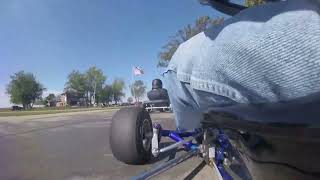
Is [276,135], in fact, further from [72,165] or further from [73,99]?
[73,99]

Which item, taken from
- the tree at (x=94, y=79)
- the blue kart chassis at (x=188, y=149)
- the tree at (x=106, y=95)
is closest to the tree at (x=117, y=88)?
the tree at (x=106, y=95)

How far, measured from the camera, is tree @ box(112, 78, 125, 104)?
106250 millimetres

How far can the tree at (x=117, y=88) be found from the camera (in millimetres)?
106250

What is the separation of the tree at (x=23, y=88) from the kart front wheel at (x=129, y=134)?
95300mm

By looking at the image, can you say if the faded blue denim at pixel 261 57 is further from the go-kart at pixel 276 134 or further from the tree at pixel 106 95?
the tree at pixel 106 95

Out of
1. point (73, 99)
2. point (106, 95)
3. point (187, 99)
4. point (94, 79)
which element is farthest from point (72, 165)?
point (73, 99)

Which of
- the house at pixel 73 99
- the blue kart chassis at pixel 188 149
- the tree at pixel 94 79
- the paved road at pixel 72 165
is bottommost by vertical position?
the paved road at pixel 72 165

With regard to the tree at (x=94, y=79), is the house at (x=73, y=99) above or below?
below

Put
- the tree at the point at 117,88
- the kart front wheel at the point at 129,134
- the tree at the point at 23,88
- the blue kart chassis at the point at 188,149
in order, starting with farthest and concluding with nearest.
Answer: the tree at the point at 117,88, the tree at the point at 23,88, the kart front wheel at the point at 129,134, the blue kart chassis at the point at 188,149

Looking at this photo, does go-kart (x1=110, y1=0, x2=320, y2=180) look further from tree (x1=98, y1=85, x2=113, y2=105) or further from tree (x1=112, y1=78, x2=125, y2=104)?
tree (x1=112, y1=78, x2=125, y2=104)

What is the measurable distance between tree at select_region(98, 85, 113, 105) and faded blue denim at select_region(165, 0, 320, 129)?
326 ft

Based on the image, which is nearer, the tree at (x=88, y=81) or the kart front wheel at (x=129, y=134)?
the kart front wheel at (x=129, y=134)

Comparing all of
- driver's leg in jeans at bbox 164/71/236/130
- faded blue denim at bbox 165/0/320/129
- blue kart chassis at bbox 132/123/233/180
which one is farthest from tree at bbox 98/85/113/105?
faded blue denim at bbox 165/0/320/129

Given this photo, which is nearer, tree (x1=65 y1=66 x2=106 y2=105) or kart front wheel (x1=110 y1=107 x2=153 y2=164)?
kart front wheel (x1=110 y1=107 x2=153 y2=164)
